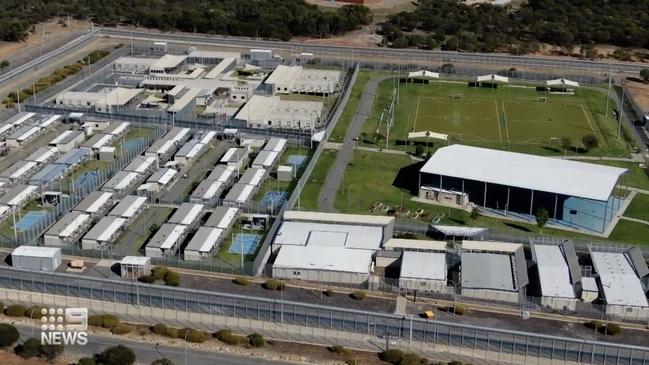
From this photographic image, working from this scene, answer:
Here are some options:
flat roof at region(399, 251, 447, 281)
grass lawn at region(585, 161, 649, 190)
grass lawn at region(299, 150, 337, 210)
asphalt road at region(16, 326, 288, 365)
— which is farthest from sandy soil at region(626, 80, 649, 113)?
asphalt road at region(16, 326, 288, 365)

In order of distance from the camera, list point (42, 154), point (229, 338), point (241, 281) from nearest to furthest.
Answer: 1. point (229, 338)
2. point (241, 281)
3. point (42, 154)

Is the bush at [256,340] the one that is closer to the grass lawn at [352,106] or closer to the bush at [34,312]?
the bush at [34,312]

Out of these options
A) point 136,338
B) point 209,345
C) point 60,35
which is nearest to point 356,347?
point 209,345

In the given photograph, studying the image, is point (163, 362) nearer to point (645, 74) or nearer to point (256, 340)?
point (256, 340)

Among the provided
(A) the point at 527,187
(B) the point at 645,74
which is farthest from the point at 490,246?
(B) the point at 645,74

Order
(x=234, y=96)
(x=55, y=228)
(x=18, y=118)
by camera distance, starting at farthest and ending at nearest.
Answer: (x=234, y=96), (x=18, y=118), (x=55, y=228)

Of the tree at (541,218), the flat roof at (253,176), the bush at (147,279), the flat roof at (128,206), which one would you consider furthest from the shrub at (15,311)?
the tree at (541,218)

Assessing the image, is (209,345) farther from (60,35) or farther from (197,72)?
(60,35)

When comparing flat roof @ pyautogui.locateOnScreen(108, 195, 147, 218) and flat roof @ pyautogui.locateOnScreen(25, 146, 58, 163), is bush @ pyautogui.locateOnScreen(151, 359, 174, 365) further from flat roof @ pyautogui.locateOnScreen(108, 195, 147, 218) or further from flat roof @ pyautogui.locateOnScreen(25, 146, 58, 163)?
flat roof @ pyautogui.locateOnScreen(25, 146, 58, 163)

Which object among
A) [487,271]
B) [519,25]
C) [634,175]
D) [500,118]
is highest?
[519,25]
